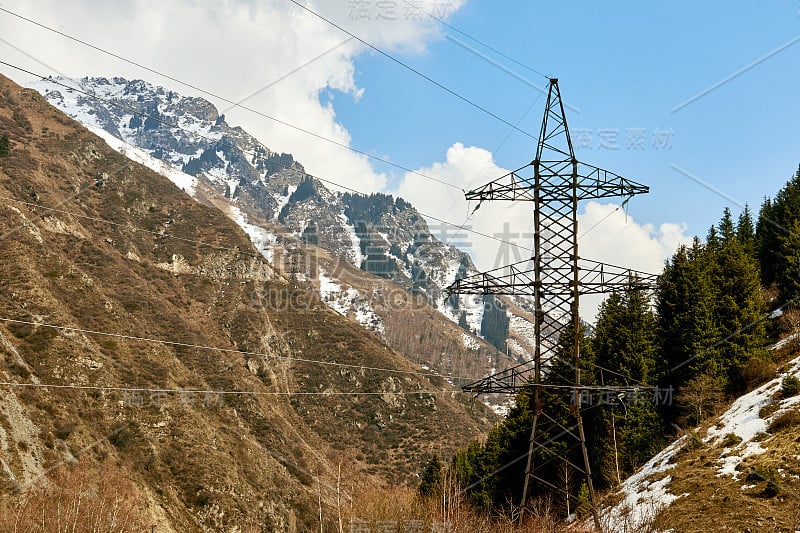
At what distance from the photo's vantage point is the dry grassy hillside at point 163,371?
180 feet

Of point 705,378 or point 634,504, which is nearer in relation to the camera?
point 634,504

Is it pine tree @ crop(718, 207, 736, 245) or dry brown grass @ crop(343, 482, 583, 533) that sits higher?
pine tree @ crop(718, 207, 736, 245)

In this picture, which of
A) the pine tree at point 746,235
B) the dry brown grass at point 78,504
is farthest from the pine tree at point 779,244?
the dry brown grass at point 78,504

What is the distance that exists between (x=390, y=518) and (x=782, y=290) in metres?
35.9

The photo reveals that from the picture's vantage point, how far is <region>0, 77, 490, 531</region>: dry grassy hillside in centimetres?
5484

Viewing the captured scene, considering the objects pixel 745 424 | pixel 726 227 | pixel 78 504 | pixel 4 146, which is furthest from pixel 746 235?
pixel 4 146

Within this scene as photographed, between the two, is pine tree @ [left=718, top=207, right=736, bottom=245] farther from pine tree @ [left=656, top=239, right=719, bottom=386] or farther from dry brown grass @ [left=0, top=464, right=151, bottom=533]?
dry brown grass @ [left=0, top=464, right=151, bottom=533]

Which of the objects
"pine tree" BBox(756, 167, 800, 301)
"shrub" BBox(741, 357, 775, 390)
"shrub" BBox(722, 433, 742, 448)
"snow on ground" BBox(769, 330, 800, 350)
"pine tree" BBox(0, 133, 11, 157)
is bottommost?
"shrub" BBox(722, 433, 742, 448)

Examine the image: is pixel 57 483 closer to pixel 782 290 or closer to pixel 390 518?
pixel 390 518

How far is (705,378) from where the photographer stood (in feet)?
113

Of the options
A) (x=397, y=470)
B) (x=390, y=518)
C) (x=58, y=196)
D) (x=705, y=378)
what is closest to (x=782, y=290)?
(x=705, y=378)

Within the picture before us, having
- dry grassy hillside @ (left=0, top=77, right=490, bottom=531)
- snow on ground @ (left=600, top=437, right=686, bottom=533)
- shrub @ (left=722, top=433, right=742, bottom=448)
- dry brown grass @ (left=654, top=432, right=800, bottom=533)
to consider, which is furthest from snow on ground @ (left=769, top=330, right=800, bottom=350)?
dry grassy hillside @ (left=0, top=77, right=490, bottom=531)

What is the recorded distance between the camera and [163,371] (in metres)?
75.8

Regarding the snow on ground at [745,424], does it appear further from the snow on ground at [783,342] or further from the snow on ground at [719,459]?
the snow on ground at [783,342]
